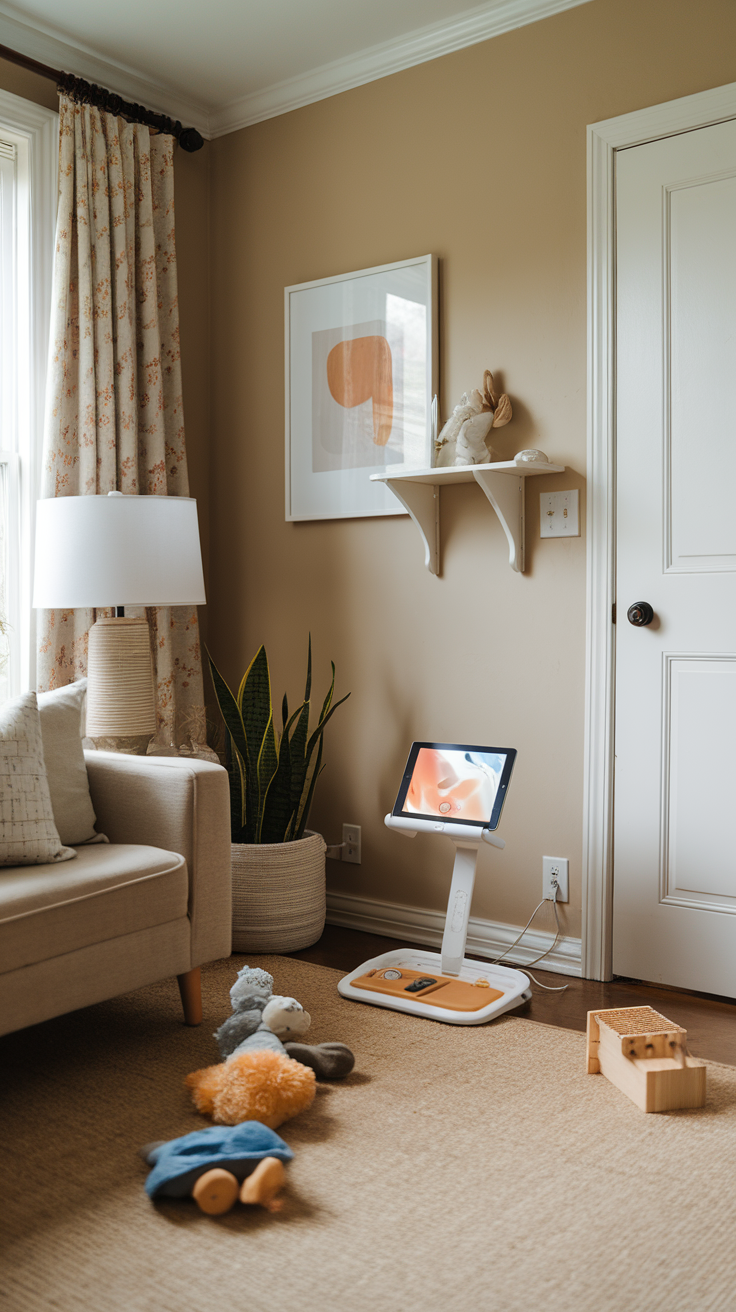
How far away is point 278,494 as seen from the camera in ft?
10.6

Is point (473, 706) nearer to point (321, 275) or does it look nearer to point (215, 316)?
point (321, 275)

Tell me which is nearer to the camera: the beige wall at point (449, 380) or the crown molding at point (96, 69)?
the beige wall at point (449, 380)

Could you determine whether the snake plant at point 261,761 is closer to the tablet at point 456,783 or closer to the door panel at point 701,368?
the tablet at point 456,783

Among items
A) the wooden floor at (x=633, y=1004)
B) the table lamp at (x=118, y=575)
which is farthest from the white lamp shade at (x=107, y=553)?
the wooden floor at (x=633, y=1004)

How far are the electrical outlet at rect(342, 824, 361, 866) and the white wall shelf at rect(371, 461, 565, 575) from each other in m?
0.82

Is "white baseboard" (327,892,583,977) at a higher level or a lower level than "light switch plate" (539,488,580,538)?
lower

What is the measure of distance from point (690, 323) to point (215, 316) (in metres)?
1.67

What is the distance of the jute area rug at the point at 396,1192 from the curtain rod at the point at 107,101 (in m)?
2.50

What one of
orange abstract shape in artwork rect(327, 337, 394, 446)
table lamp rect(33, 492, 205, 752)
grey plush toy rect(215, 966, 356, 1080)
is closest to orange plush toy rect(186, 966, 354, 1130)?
grey plush toy rect(215, 966, 356, 1080)

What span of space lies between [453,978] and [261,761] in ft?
2.52

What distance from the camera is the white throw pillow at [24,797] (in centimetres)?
199

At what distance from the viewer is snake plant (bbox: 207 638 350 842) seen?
2750mm

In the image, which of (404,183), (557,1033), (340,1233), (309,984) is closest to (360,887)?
(309,984)

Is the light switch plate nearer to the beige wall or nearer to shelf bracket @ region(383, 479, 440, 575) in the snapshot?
the beige wall
